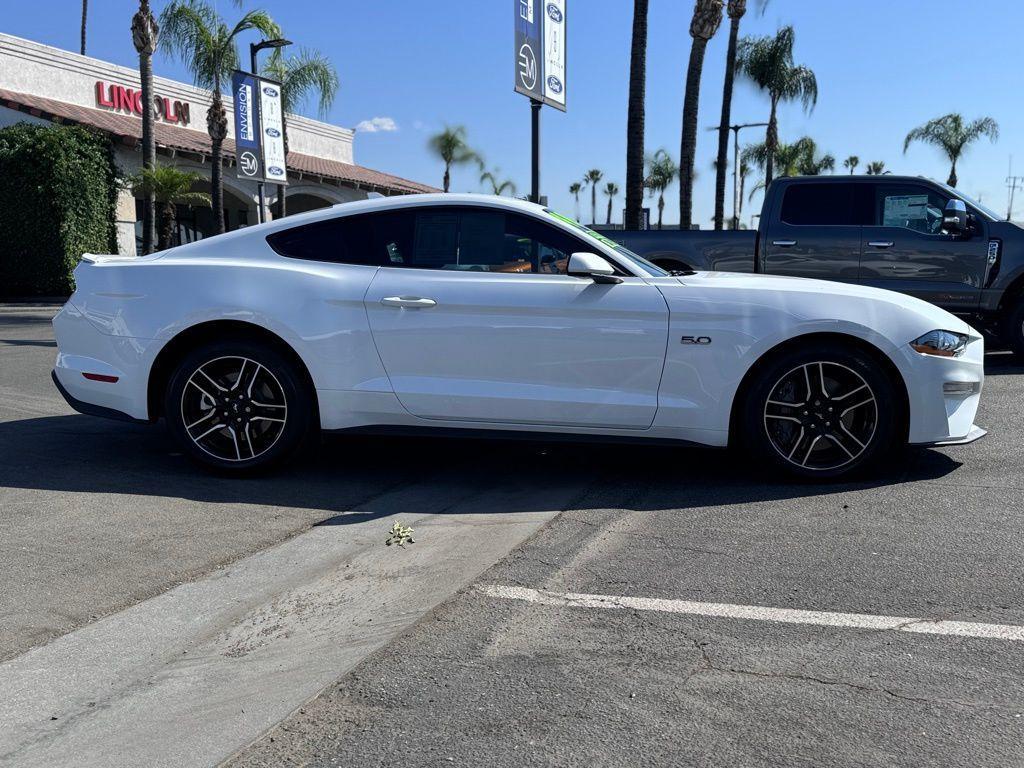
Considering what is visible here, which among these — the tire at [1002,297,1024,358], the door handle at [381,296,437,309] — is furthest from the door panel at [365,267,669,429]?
the tire at [1002,297,1024,358]

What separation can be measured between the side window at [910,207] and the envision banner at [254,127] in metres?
14.5

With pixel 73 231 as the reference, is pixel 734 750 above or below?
below

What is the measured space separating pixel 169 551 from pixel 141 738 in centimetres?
162

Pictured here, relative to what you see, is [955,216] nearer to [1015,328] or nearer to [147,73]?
[1015,328]

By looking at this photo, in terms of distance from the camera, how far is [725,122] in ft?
106

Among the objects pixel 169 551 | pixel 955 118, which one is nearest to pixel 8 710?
pixel 169 551

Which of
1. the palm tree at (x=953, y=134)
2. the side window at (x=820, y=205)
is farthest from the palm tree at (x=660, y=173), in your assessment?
the side window at (x=820, y=205)

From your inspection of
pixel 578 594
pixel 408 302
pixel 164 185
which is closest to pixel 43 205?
pixel 164 185

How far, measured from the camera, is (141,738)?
259 cm

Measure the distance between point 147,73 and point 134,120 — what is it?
3645mm

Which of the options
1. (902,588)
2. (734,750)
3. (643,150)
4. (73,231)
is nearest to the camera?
(734,750)

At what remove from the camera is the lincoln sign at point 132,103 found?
27422 mm

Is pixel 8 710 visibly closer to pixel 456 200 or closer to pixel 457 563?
pixel 457 563

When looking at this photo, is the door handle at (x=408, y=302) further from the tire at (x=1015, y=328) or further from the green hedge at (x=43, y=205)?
the green hedge at (x=43, y=205)
